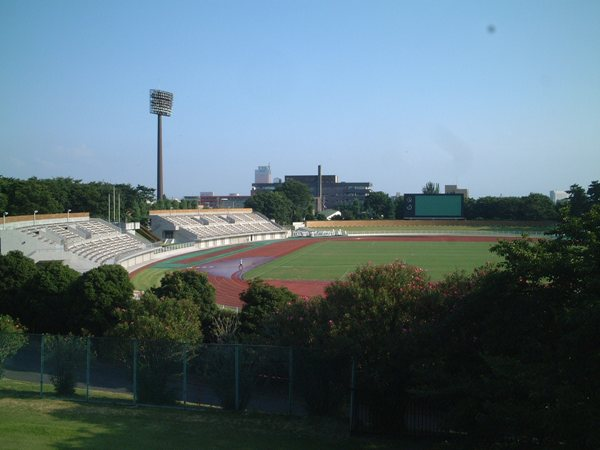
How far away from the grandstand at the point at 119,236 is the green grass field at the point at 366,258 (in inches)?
479

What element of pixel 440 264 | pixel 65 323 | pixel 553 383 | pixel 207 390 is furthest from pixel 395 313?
pixel 440 264

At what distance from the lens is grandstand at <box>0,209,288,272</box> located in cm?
4350

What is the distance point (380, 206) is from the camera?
132 metres

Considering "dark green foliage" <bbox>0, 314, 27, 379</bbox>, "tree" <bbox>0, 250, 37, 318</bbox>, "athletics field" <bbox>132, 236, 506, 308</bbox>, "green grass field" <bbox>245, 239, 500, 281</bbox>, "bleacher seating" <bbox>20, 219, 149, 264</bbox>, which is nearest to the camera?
"dark green foliage" <bbox>0, 314, 27, 379</bbox>

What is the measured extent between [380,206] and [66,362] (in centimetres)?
12064

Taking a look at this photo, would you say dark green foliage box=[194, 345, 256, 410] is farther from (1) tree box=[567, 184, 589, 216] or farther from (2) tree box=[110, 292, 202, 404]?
(1) tree box=[567, 184, 589, 216]

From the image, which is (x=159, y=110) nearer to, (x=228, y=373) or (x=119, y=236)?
(x=119, y=236)

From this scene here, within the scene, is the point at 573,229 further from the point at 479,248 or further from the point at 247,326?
the point at 479,248

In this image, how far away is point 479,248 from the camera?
225 feet

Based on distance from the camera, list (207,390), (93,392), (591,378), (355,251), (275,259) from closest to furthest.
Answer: (591,378) < (207,390) < (93,392) < (275,259) < (355,251)

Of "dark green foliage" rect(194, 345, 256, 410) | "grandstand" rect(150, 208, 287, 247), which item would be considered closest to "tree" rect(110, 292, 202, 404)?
"dark green foliage" rect(194, 345, 256, 410)

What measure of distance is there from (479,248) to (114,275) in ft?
174

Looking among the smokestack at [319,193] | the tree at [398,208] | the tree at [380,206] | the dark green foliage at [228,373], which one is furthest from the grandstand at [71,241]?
the smokestack at [319,193]

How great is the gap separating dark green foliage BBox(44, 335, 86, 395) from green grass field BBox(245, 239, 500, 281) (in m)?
25.7
